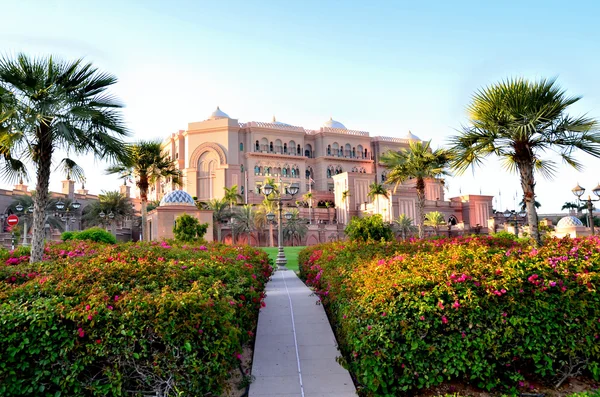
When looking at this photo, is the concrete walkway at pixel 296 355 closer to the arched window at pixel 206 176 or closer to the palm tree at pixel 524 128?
the palm tree at pixel 524 128

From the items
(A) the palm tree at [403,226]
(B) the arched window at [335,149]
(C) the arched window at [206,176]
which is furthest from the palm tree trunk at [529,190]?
(B) the arched window at [335,149]

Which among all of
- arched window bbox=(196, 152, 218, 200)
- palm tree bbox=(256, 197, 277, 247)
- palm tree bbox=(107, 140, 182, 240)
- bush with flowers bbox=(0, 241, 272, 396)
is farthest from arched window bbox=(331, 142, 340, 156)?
bush with flowers bbox=(0, 241, 272, 396)

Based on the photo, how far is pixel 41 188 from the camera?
843 cm

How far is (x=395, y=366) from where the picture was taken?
15.2 feet

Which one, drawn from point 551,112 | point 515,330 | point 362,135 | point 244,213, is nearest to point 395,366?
point 515,330

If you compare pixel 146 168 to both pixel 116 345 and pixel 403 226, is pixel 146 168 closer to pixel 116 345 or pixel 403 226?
pixel 116 345

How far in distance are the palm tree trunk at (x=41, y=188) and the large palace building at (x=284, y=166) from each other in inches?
1705

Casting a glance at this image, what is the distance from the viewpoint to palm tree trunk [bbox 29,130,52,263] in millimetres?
8102

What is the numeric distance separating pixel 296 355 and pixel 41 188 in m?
5.85

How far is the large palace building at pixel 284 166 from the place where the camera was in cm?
5516

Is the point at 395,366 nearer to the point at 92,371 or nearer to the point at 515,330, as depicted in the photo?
the point at 515,330

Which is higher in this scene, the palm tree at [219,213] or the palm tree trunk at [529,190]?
the palm tree at [219,213]

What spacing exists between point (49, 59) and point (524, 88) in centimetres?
944

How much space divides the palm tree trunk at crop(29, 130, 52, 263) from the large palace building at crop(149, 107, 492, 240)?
43.3 m
